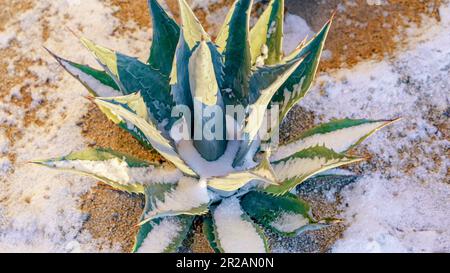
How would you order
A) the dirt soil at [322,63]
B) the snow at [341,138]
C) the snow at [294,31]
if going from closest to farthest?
the snow at [341,138] → the dirt soil at [322,63] → the snow at [294,31]

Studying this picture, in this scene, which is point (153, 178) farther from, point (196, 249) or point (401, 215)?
point (401, 215)

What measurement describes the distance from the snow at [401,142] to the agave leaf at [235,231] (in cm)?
29

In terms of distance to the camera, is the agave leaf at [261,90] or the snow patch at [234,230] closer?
the agave leaf at [261,90]

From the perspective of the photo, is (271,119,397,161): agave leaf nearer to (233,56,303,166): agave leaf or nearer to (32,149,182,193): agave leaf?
(233,56,303,166): agave leaf

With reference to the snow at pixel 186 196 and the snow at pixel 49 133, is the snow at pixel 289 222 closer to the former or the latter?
the snow at pixel 186 196

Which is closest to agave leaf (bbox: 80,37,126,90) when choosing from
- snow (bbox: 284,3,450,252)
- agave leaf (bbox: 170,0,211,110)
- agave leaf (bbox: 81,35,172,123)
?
agave leaf (bbox: 81,35,172,123)

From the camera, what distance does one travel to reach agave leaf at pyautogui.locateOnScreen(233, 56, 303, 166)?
0.97 metres

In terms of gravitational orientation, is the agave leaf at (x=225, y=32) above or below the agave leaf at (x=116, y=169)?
above

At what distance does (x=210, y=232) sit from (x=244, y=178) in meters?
0.29

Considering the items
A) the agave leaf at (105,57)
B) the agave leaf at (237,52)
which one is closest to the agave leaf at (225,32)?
the agave leaf at (237,52)

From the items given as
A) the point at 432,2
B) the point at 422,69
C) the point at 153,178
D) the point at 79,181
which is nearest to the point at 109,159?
the point at 153,178

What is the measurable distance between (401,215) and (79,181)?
0.87m

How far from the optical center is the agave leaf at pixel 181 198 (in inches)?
44.0

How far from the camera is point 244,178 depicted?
1061 mm
